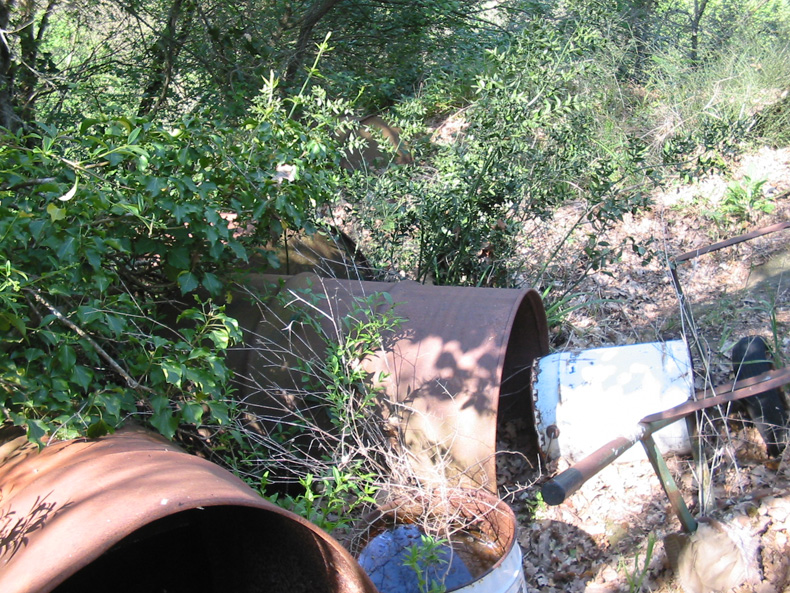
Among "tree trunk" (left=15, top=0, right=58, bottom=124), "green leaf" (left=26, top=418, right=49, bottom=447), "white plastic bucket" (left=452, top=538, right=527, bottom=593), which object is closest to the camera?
"green leaf" (left=26, top=418, right=49, bottom=447)

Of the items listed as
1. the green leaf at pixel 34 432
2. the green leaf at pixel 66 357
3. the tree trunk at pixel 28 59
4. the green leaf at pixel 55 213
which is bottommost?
the green leaf at pixel 34 432

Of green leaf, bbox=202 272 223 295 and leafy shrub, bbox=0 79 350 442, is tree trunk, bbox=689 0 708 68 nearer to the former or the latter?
leafy shrub, bbox=0 79 350 442

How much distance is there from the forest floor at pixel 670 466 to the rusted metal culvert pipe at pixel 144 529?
1182 millimetres

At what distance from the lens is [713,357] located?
437cm

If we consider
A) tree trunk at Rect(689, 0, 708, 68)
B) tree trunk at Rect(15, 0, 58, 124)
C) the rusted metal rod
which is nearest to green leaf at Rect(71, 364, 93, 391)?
the rusted metal rod

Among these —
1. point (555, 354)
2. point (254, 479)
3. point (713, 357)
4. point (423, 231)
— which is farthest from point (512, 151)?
point (254, 479)

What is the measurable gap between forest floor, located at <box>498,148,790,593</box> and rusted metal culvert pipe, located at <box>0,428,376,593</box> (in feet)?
3.88

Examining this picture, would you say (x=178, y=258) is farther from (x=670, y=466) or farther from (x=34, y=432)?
(x=670, y=466)

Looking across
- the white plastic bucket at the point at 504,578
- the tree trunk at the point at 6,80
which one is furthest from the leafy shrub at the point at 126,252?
the tree trunk at the point at 6,80

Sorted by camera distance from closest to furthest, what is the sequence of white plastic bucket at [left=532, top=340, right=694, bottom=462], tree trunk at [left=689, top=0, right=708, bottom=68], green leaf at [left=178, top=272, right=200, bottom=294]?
green leaf at [left=178, top=272, right=200, bottom=294], white plastic bucket at [left=532, top=340, right=694, bottom=462], tree trunk at [left=689, top=0, right=708, bottom=68]

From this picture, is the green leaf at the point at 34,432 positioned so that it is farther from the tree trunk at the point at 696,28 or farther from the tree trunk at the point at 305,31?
the tree trunk at the point at 696,28

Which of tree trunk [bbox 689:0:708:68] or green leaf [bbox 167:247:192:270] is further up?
tree trunk [bbox 689:0:708:68]

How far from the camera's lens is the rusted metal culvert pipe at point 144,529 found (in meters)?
1.75

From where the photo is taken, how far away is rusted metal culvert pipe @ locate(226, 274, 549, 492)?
3070 millimetres
